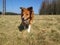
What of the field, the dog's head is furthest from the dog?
the field

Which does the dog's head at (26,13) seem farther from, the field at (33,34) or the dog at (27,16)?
the field at (33,34)

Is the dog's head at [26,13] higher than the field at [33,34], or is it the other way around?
the dog's head at [26,13]

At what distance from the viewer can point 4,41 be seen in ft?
30.2

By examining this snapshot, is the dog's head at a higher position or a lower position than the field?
higher

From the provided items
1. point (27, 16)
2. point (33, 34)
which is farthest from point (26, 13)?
point (33, 34)

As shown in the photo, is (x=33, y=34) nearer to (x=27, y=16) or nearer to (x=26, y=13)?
(x=27, y=16)

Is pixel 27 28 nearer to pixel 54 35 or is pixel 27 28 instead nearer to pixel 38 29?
pixel 38 29

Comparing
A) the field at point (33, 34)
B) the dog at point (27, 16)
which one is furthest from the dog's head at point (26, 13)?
the field at point (33, 34)

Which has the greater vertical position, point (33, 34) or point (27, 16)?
point (27, 16)

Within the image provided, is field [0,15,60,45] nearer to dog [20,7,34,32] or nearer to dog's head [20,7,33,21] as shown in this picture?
dog [20,7,34,32]

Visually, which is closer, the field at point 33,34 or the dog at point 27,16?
the field at point 33,34

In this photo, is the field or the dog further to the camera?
the dog

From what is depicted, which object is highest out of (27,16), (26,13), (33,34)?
(26,13)

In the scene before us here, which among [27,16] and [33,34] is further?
[27,16]
